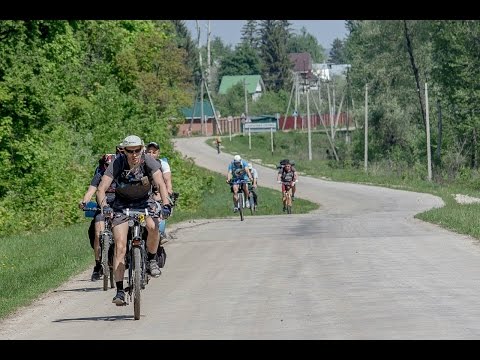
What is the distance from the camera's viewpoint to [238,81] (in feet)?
604

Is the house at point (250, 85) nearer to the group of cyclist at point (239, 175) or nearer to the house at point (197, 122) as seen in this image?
the house at point (197, 122)

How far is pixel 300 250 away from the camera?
22.3 m

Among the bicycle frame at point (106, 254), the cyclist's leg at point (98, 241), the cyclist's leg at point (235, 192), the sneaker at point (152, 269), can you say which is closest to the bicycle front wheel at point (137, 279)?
the sneaker at point (152, 269)

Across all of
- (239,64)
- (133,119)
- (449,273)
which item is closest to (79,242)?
(449,273)

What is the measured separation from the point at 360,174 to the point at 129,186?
62.1 meters

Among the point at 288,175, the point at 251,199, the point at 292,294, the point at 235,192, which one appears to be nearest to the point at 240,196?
the point at 235,192

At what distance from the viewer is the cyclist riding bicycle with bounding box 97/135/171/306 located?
1376cm

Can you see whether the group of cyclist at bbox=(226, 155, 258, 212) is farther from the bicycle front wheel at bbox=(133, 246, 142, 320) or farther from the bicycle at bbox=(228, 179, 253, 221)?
the bicycle front wheel at bbox=(133, 246, 142, 320)

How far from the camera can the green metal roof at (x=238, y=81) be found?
182 metres

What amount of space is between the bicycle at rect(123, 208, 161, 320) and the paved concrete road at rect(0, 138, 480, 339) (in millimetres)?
324

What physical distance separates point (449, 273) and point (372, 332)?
5793 millimetres

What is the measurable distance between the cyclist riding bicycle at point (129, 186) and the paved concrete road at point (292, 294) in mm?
661

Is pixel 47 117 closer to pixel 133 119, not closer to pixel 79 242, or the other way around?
pixel 133 119

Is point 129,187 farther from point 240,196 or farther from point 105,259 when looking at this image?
point 240,196
